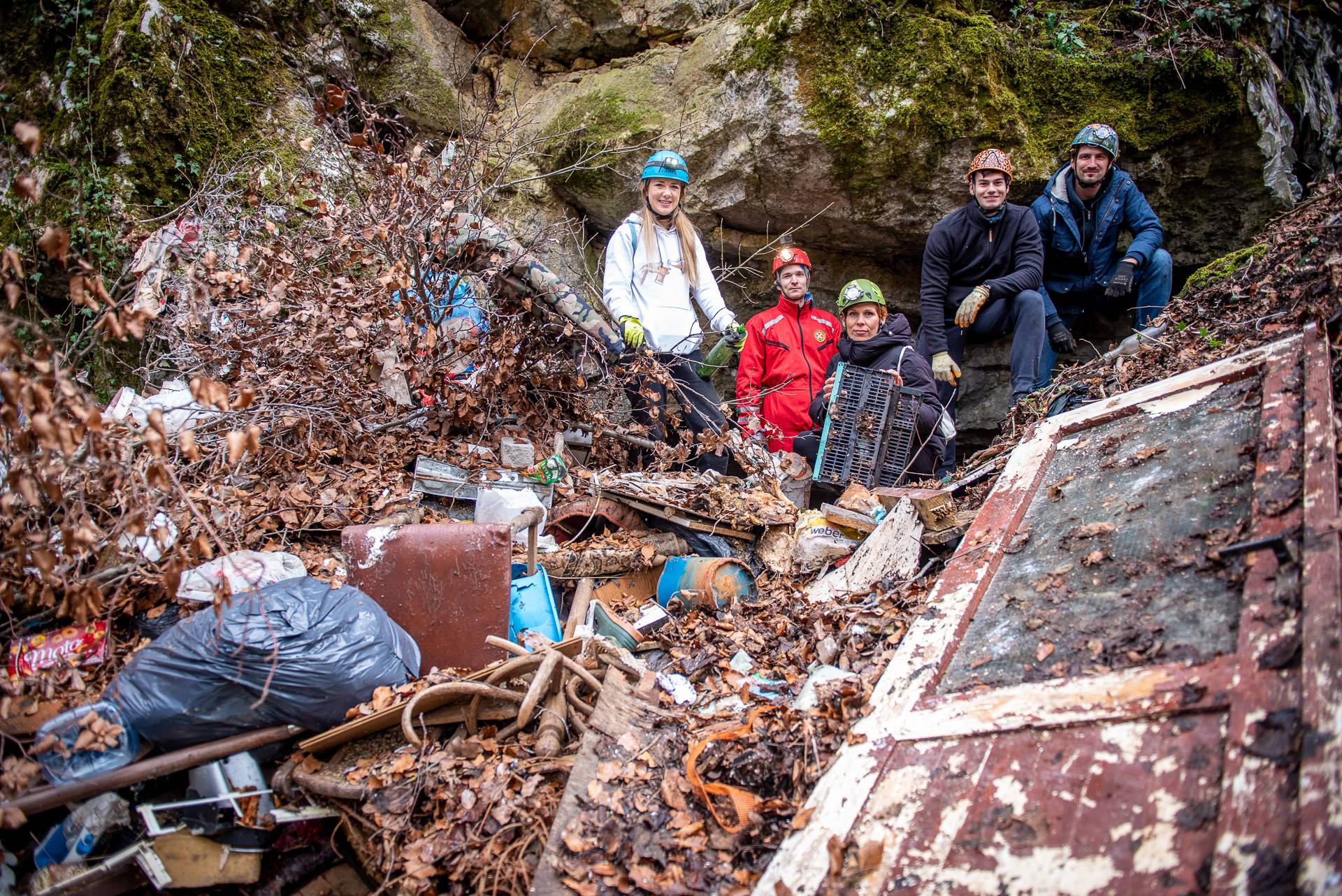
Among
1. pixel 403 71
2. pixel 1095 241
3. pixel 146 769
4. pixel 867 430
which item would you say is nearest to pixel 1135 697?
pixel 146 769

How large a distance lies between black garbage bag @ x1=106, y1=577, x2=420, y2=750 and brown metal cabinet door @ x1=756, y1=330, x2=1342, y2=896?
4.89 feet

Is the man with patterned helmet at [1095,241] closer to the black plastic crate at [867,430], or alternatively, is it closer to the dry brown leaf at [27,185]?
the black plastic crate at [867,430]

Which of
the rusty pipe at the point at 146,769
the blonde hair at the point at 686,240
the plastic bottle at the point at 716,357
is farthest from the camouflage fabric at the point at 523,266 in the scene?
the rusty pipe at the point at 146,769

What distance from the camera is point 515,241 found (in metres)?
4.67

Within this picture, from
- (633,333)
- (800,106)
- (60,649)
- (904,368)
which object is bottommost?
(904,368)

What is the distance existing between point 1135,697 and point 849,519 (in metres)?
2.32

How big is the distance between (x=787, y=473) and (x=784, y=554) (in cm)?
108

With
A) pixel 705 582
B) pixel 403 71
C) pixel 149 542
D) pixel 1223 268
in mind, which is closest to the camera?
pixel 149 542

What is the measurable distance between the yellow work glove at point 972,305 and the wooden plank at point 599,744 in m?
3.85

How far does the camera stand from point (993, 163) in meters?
5.12

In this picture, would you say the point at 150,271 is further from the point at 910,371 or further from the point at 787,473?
the point at 910,371

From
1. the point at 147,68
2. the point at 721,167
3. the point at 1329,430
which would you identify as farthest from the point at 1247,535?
the point at 147,68

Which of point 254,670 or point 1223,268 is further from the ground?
point 254,670

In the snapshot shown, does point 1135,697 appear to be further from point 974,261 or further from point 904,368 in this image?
point 974,261
